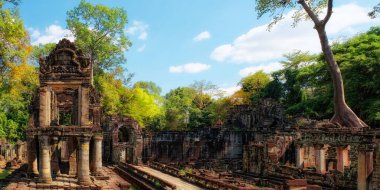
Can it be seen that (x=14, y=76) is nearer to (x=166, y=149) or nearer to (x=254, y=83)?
(x=166, y=149)

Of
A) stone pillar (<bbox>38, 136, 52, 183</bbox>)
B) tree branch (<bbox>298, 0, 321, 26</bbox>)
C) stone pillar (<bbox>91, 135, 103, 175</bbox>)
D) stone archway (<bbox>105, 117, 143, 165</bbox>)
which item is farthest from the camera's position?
stone archway (<bbox>105, 117, 143, 165</bbox>)

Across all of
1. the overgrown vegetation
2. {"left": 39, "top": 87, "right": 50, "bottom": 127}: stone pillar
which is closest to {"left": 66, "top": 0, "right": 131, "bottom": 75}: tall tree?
the overgrown vegetation

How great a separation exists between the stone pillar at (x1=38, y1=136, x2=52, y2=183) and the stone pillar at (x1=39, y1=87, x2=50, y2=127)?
1.22 meters

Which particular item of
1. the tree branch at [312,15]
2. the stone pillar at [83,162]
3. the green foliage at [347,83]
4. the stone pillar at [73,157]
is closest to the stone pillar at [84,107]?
the stone pillar at [83,162]

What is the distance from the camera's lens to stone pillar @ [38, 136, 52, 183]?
21.0 metres

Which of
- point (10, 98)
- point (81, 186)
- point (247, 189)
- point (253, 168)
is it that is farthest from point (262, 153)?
point (10, 98)

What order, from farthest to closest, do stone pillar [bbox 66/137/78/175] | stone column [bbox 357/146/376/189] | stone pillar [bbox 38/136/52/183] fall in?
stone pillar [bbox 66/137/78/175] → stone pillar [bbox 38/136/52/183] → stone column [bbox 357/146/376/189]

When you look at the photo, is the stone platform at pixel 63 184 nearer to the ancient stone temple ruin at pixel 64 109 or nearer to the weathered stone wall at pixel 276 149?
the ancient stone temple ruin at pixel 64 109

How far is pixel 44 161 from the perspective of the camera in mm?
21047

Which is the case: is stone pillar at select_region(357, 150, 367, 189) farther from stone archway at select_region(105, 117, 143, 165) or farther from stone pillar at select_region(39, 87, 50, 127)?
stone archway at select_region(105, 117, 143, 165)

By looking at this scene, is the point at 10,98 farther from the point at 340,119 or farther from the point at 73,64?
the point at 340,119

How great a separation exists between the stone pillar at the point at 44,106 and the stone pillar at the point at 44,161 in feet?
4.01

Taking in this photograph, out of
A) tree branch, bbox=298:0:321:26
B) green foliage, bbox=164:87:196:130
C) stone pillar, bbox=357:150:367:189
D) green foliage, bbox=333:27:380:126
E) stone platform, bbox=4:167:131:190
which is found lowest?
stone platform, bbox=4:167:131:190

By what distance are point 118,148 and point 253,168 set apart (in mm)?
13742
